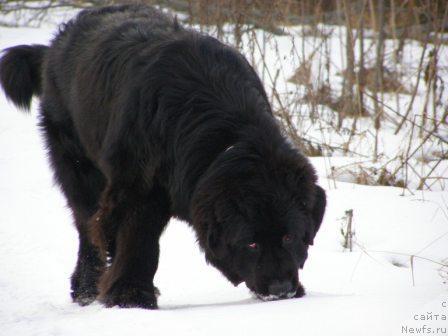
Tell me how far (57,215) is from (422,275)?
3.36 m

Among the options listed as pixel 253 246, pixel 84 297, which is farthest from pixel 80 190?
pixel 253 246

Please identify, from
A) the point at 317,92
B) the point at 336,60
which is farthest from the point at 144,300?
the point at 336,60

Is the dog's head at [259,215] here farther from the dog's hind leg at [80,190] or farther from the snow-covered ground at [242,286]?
the dog's hind leg at [80,190]

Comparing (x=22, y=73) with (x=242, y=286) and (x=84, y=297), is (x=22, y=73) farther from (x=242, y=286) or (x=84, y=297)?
(x=242, y=286)

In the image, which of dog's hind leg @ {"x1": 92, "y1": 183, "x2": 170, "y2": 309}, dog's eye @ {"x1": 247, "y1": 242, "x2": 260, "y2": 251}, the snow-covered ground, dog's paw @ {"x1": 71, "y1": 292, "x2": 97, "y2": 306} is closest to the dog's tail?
the snow-covered ground

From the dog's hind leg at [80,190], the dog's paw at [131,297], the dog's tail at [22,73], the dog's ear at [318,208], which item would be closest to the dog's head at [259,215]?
the dog's ear at [318,208]

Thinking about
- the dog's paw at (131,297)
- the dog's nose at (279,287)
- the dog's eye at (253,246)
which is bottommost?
the dog's paw at (131,297)

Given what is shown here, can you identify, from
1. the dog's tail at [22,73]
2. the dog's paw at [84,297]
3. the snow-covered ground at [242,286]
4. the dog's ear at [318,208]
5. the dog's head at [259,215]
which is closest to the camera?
the snow-covered ground at [242,286]

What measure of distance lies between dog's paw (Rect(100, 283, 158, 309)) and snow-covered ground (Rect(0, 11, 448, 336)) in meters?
0.15

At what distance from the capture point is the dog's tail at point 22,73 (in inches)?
196

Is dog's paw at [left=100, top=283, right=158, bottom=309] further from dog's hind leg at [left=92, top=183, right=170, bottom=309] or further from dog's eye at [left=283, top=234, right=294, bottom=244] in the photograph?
dog's eye at [left=283, top=234, right=294, bottom=244]

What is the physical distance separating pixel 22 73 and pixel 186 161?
2.17m

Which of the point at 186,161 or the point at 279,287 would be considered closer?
the point at 279,287

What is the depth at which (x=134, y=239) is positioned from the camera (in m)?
3.63
